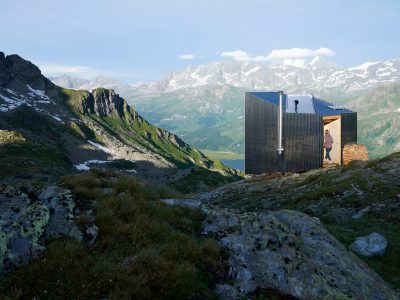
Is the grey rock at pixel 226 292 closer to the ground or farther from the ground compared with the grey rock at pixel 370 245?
farther from the ground

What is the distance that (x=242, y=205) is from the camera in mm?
29719

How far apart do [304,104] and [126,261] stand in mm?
41099

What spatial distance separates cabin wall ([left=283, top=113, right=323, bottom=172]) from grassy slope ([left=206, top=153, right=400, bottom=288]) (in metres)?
6.61

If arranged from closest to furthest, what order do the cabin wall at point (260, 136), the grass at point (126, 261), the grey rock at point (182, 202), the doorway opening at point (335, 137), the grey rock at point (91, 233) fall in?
1. the grass at point (126, 261)
2. the grey rock at point (91, 233)
3. the grey rock at point (182, 202)
4. the doorway opening at point (335, 137)
5. the cabin wall at point (260, 136)

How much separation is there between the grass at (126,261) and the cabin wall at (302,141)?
3453cm

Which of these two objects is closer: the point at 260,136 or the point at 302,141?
the point at 302,141

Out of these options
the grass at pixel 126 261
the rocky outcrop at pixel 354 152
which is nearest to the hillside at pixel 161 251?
the grass at pixel 126 261

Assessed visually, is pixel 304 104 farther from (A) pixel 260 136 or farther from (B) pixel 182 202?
(B) pixel 182 202

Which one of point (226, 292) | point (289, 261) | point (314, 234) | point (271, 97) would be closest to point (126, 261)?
point (226, 292)

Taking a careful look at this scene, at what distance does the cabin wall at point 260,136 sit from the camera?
44656 mm

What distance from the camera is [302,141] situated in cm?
4334

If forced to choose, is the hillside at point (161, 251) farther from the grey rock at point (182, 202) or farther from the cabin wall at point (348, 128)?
the cabin wall at point (348, 128)

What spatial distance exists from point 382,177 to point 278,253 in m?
19.5

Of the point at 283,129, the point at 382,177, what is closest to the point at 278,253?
the point at 382,177
